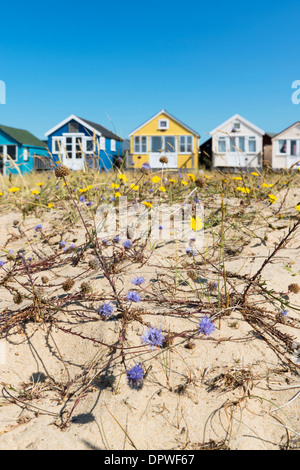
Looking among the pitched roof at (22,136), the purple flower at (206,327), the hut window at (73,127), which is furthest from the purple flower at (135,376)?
the pitched roof at (22,136)

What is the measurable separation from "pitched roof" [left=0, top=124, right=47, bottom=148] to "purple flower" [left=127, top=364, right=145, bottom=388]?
96.7ft

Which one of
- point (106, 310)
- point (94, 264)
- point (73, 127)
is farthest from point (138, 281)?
point (73, 127)

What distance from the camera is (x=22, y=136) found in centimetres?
2988

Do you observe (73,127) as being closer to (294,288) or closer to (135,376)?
(294,288)

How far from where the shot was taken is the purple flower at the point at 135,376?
161 cm

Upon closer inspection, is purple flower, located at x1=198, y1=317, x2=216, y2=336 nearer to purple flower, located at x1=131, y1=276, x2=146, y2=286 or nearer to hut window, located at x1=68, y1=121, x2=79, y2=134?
purple flower, located at x1=131, y1=276, x2=146, y2=286

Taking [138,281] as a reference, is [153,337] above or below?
below

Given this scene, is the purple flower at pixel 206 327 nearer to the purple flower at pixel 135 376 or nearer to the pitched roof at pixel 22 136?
the purple flower at pixel 135 376

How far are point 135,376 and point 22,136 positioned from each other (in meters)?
31.6
